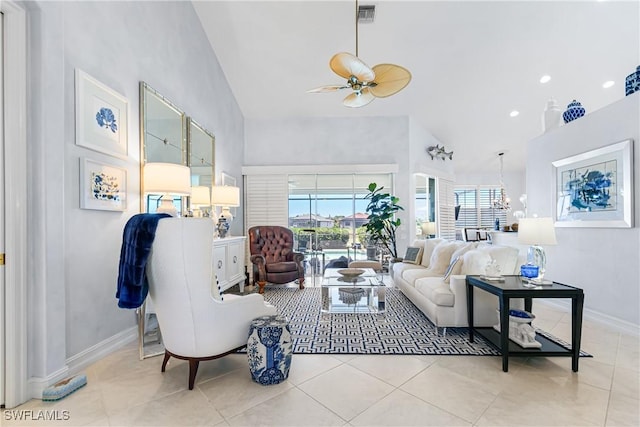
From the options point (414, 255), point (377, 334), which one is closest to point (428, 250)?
point (414, 255)

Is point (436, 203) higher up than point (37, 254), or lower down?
higher up

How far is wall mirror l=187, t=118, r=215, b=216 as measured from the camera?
13.1 ft

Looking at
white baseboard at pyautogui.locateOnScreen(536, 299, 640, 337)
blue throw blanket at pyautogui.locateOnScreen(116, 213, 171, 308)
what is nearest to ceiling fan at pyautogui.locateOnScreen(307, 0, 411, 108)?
blue throw blanket at pyautogui.locateOnScreen(116, 213, 171, 308)

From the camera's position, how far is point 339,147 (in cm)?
635

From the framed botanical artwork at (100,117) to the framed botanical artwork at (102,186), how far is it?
142 millimetres

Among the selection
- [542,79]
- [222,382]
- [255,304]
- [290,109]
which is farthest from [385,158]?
[222,382]

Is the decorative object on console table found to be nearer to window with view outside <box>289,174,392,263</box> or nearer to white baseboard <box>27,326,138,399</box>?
window with view outside <box>289,174,392,263</box>

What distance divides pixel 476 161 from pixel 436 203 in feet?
9.50

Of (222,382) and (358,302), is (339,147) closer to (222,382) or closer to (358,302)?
(358,302)

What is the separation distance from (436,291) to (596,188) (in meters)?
2.28

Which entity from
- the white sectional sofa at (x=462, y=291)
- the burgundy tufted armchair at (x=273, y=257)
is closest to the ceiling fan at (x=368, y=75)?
the white sectional sofa at (x=462, y=291)

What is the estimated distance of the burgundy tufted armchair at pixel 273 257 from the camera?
468 cm

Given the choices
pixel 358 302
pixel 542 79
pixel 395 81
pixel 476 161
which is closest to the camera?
pixel 395 81

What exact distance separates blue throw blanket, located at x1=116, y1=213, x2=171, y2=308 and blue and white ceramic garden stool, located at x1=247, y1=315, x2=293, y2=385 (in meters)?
0.80
